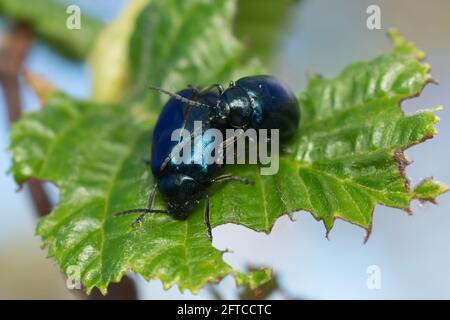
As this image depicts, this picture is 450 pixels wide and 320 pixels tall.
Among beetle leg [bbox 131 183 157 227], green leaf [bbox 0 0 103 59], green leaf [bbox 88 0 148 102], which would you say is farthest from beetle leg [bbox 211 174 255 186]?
green leaf [bbox 0 0 103 59]

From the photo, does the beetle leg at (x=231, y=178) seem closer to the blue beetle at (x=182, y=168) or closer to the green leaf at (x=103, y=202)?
the blue beetle at (x=182, y=168)

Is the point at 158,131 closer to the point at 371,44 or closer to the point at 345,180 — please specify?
the point at 345,180

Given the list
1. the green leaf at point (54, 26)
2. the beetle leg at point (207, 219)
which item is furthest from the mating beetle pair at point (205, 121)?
the green leaf at point (54, 26)

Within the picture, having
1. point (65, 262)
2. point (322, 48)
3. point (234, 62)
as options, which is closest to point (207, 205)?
point (65, 262)

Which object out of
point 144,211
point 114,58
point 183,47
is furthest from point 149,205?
point 114,58

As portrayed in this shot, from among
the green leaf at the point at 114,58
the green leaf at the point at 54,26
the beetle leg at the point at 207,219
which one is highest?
the green leaf at the point at 54,26
